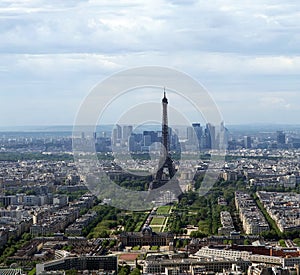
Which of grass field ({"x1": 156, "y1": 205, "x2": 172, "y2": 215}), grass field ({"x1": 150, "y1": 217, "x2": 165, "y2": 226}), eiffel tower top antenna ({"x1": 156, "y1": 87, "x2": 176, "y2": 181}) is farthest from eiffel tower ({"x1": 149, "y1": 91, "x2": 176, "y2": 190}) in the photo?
grass field ({"x1": 150, "y1": 217, "x2": 165, "y2": 226})

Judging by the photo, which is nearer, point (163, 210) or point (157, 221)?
point (157, 221)

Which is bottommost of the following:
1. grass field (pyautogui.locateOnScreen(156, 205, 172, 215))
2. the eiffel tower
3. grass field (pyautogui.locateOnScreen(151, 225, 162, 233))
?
grass field (pyautogui.locateOnScreen(151, 225, 162, 233))

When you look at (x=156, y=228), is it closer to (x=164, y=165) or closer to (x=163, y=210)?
(x=163, y=210)

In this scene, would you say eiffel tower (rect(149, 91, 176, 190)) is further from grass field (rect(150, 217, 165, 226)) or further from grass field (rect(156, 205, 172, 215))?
grass field (rect(150, 217, 165, 226))

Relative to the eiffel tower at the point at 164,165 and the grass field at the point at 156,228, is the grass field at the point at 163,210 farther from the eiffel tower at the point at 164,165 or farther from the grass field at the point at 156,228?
the grass field at the point at 156,228

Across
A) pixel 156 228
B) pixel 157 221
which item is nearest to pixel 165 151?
pixel 157 221

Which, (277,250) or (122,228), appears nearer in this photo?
(277,250)

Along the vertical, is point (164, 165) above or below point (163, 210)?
above

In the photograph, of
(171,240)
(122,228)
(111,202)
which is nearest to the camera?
(171,240)

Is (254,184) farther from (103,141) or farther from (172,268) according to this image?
(172,268)

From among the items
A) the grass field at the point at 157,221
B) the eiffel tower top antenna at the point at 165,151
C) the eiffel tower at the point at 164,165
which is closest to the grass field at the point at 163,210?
the grass field at the point at 157,221

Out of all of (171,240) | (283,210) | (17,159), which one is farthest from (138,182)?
(17,159)
